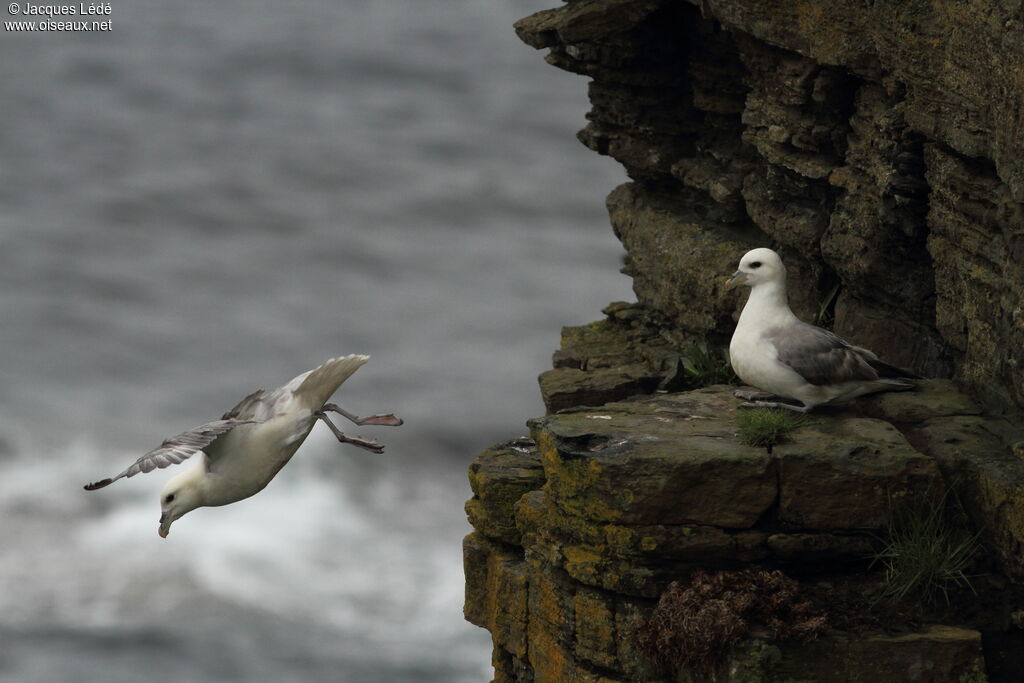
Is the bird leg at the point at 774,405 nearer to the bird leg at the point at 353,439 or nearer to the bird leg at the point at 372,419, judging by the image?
the bird leg at the point at 372,419

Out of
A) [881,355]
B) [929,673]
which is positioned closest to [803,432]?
[929,673]

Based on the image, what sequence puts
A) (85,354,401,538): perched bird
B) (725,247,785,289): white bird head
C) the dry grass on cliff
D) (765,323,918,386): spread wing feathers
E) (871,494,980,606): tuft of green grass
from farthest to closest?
(725,247,785,289): white bird head, (765,323,918,386): spread wing feathers, (871,494,980,606): tuft of green grass, the dry grass on cliff, (85,354,401,538): perched bird

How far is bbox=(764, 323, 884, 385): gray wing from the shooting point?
25.1 ft

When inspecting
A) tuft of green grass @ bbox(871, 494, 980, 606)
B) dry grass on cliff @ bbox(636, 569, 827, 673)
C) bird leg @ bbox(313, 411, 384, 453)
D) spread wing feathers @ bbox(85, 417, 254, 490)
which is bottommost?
dry grass on cliff @ bbox(636, 569, 827, 673)

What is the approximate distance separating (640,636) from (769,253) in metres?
2.32

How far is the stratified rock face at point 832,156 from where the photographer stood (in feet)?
25.6

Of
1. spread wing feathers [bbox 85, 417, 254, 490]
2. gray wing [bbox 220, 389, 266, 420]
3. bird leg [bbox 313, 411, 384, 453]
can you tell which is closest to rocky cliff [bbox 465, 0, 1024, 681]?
bird leg [bbox 313, 411, 384, 453]

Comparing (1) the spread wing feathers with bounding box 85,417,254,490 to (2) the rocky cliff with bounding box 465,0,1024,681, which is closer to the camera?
(1) the spread wing feathers with bounding box 85,417,254,490

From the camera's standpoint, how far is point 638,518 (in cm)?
724

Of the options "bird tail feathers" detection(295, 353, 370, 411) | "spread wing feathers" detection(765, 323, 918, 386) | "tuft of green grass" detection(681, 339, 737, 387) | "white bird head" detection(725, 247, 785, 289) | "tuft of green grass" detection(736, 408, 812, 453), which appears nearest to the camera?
"bird tail feathers" detection(295, 353, 370, 411)

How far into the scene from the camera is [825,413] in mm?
7922

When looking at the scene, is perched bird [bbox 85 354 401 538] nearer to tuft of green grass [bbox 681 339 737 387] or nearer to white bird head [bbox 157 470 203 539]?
white bird head [bbox 157 470 203 539]

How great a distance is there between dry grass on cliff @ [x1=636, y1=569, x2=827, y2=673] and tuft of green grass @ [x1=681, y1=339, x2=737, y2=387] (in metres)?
3.30

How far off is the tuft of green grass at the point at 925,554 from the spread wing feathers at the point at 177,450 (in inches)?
130
